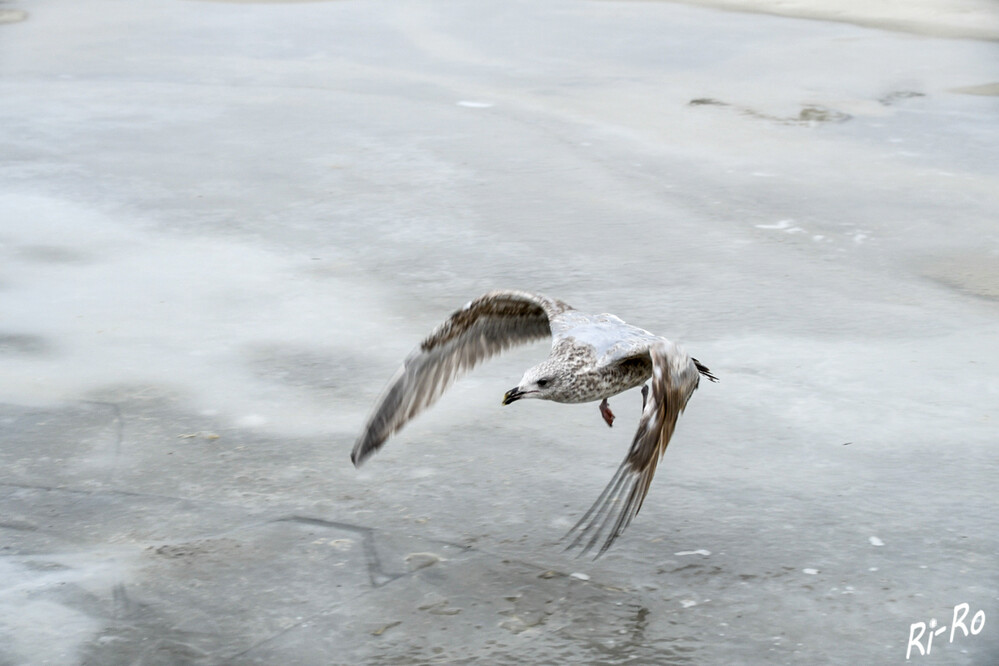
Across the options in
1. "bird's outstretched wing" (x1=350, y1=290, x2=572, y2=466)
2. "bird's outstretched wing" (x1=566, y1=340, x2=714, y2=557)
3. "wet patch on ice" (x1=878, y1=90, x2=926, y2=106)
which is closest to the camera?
"bird's outstretched wing" (x1=566, y1=340, x2=714, y2=557)

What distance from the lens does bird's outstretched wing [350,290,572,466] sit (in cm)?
444

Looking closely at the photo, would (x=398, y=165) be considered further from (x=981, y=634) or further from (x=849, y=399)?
(x=981, y=634)

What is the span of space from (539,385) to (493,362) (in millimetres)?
1450

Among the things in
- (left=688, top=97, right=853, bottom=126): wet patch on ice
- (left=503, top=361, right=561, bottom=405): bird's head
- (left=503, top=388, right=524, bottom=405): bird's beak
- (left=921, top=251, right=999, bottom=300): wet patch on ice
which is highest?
(left=503, top=361, right=561, bottom=405): bird's head

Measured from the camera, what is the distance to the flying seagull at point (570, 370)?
3492mm

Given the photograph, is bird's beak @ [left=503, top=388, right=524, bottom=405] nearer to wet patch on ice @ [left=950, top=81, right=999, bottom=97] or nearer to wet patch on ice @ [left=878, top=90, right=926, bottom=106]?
wet patch on ice @ [left=878, top=90, right=926, bottom=106]

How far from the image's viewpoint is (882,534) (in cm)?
402

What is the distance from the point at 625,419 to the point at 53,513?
2069 mm

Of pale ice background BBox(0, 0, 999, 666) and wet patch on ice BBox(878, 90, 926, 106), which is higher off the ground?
wet patch on ice BBox(878, 90, 926, 106)

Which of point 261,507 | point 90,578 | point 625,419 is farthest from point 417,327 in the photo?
point 90,578

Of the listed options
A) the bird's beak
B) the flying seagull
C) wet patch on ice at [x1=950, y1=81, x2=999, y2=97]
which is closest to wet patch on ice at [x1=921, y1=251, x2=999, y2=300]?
the flying seagull

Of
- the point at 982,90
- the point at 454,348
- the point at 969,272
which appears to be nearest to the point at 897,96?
the point at 982,90

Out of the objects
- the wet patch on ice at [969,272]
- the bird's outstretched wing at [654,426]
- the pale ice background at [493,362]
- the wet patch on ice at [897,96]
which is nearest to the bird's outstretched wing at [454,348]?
the pale ice background at [493,362]

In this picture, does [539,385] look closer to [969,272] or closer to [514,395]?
[514,395]
